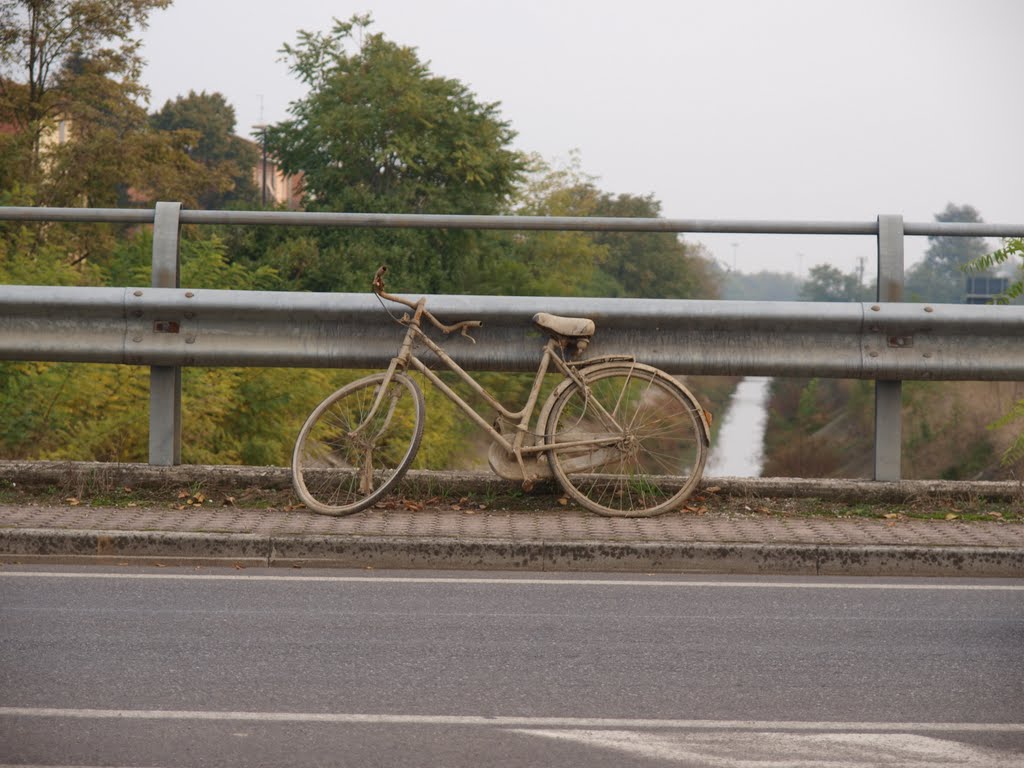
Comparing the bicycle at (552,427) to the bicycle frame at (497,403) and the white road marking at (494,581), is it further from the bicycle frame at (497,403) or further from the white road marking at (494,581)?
the white road marking at (494,581)

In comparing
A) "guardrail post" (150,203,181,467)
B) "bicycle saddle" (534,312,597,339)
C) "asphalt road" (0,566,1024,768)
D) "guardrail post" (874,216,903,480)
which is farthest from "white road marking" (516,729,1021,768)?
"guardrail post" (150,203,181,467)

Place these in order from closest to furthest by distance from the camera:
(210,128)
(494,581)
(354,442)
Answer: (494,581)
(354,442)
(210,128)

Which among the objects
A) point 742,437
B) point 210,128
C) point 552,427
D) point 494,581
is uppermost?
point 210,128

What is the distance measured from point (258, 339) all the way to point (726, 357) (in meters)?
2.62

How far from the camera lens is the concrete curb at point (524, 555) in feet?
23.0

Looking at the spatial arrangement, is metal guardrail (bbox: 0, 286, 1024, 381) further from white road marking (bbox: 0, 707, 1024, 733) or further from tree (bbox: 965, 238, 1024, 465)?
white road marking (bbox: 0, 707, 1024, 733)

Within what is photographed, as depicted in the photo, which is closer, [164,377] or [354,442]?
[354,442]

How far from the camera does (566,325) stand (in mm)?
8047

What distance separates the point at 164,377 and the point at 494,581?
2.62 metres

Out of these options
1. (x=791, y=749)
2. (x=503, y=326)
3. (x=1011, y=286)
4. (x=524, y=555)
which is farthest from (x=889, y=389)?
(x=791, y=749)

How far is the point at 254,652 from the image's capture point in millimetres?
5277

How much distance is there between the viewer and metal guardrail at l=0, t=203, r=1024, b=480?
816 cm

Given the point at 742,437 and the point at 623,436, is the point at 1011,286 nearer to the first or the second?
the point at 623,436

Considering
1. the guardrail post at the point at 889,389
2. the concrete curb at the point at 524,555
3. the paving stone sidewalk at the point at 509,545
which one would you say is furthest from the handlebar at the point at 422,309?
the guardrail post at the point at 889,389
